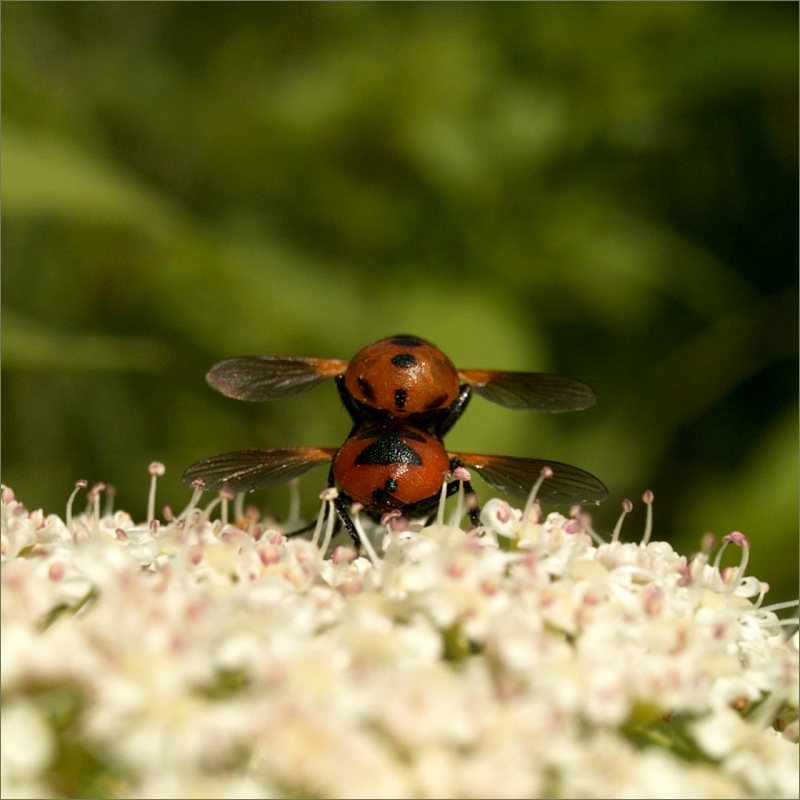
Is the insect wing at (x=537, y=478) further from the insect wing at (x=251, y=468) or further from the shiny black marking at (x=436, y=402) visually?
the insect wing at (x=251, y=468)

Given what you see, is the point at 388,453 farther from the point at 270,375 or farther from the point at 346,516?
the point at 270,375

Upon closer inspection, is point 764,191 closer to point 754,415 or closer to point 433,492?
point 754,415

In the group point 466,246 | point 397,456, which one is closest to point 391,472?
point 397,456

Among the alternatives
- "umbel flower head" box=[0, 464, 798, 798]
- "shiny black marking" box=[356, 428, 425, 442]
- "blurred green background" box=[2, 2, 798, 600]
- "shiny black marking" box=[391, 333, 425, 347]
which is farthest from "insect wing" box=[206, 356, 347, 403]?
"blurred green background" box=[2, 2, 798, 600]

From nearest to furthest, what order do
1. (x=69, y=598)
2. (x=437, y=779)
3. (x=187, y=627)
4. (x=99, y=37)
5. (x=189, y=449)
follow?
1. (x=437, y=779)
2. (x=187, y=627)
3. (x=69, y=598)
4. (x=189, y=449)
5. (x=99, y=37)

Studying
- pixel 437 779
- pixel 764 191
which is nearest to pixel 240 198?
pixel 764 191

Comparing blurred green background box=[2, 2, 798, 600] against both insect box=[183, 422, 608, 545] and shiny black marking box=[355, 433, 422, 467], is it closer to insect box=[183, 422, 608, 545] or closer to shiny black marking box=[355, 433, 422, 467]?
insect box=[183, 422, 608, 545]

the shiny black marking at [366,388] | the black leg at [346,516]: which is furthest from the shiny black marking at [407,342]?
the black leg at [346,516]

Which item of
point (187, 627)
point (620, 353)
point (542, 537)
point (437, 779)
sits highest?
point (620, 353)
